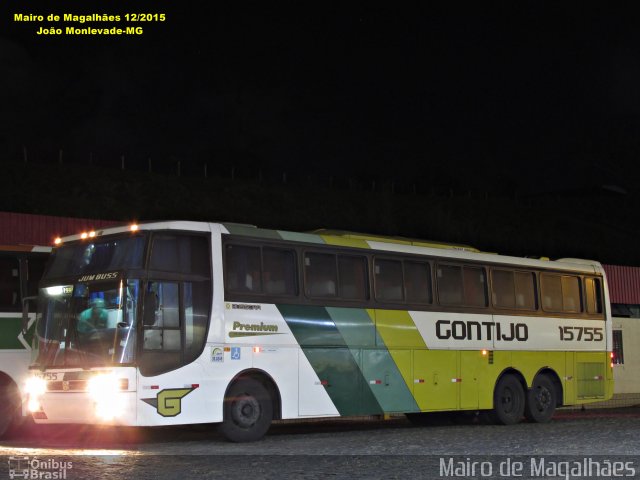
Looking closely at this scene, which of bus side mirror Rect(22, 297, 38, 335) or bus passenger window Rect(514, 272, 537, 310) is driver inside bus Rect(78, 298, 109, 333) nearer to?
bus side mirror Rect(22, 297, 38, 335)

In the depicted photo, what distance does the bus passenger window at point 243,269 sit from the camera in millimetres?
14766

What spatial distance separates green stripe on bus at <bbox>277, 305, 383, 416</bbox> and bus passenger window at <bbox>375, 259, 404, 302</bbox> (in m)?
1.28

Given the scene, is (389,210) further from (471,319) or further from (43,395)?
(43,395)

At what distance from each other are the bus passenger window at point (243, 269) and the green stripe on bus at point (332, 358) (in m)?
0.64

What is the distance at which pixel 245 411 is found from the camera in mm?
14664

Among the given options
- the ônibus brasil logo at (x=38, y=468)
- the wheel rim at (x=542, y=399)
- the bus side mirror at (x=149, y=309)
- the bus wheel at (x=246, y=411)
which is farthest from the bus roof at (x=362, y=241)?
the ônibus brasil logo at (x=38, y=468)

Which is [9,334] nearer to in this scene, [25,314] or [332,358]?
[25,314]

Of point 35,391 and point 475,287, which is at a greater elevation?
point 475,287

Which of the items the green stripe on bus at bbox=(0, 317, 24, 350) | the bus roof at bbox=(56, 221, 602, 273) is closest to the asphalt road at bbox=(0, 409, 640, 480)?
the green stripe on bus at bbox=(0, 317, 24, 350)

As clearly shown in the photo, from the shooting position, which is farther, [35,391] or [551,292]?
[551,292]

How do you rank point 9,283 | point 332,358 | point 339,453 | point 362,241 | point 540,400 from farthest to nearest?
point 540,400, point 362,241, point 9,283, point 332,358, point 339,453

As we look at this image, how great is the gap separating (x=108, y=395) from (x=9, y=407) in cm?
336

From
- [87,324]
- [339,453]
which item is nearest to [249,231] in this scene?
[87,324]

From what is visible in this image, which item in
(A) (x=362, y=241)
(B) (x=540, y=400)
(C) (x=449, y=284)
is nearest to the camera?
(A) (x=362, y=241)
